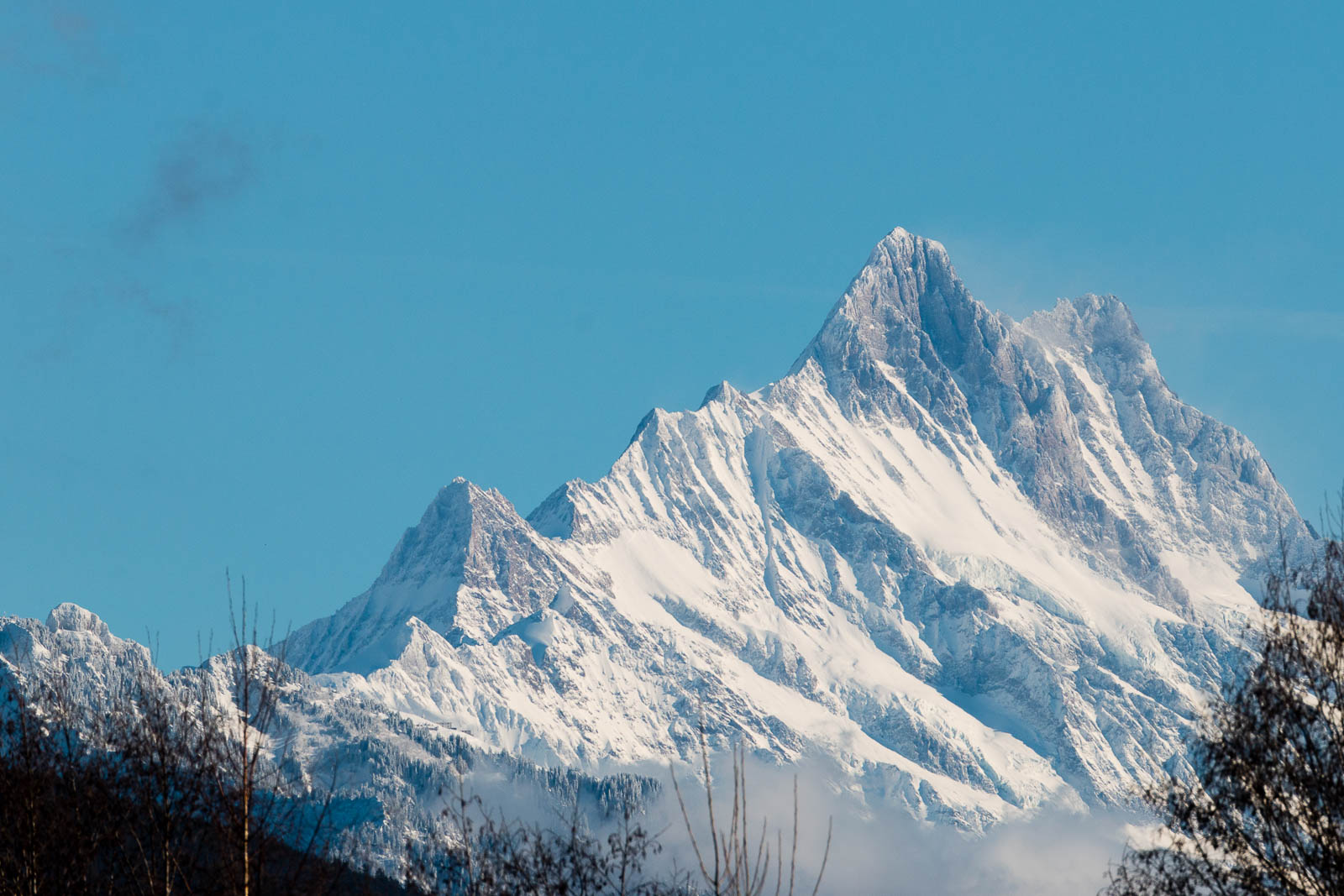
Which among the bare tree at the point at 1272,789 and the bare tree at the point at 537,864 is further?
the bare tree at the point at 537,864

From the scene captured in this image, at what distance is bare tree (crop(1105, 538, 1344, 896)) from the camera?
33594 mm

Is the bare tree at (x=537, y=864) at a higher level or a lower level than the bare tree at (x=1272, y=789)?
lower

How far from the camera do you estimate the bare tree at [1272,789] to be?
3359cm

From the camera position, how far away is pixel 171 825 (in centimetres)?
3347

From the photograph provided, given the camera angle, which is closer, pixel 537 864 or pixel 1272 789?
pixel 1272 789

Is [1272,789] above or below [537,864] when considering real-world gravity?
above

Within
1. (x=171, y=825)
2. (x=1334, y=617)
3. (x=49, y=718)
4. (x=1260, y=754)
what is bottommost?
(x=171, y=825)

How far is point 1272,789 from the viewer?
34.1 metres

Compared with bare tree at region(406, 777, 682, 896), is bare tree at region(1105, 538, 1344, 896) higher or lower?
higher

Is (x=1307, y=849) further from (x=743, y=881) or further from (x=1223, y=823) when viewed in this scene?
(x=743, y=881)

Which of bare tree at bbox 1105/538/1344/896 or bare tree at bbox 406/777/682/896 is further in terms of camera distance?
bare tree at bbox 406/777/682/896

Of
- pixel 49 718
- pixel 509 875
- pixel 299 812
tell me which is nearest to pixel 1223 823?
pixel 509 875

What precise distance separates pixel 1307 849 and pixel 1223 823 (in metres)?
1.57

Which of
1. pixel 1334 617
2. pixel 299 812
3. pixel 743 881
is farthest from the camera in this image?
pixel 1334 617
